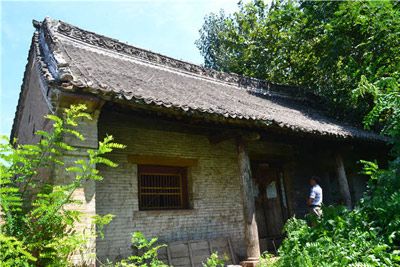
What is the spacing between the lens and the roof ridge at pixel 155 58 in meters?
8.21

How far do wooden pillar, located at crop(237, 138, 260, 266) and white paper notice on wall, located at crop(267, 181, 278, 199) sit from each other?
2851mm

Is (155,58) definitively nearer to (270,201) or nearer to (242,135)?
(242,135)

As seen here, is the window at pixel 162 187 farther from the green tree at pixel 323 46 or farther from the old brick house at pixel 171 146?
the green tree at pixel 323 46

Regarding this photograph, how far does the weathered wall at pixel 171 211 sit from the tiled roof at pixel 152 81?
0.99 meters

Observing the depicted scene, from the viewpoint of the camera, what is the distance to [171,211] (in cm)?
672

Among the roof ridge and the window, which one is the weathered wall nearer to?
the window

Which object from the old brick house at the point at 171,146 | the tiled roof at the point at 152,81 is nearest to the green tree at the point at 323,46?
the tiled roof at the point at 152,81

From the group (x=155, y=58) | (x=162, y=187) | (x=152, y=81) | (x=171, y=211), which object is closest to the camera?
(x=171, y=211)

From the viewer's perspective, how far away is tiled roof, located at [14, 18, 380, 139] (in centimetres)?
480

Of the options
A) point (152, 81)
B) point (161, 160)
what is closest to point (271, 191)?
point (161, 160)

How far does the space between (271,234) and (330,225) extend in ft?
14.7

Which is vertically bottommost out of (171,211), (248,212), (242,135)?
(248,212)

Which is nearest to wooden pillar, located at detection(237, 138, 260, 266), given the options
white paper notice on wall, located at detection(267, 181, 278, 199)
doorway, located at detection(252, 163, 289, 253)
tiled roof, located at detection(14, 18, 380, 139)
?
tiled roof, located at detection(14, 18, 380, 139)

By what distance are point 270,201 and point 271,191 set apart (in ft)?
0.89
